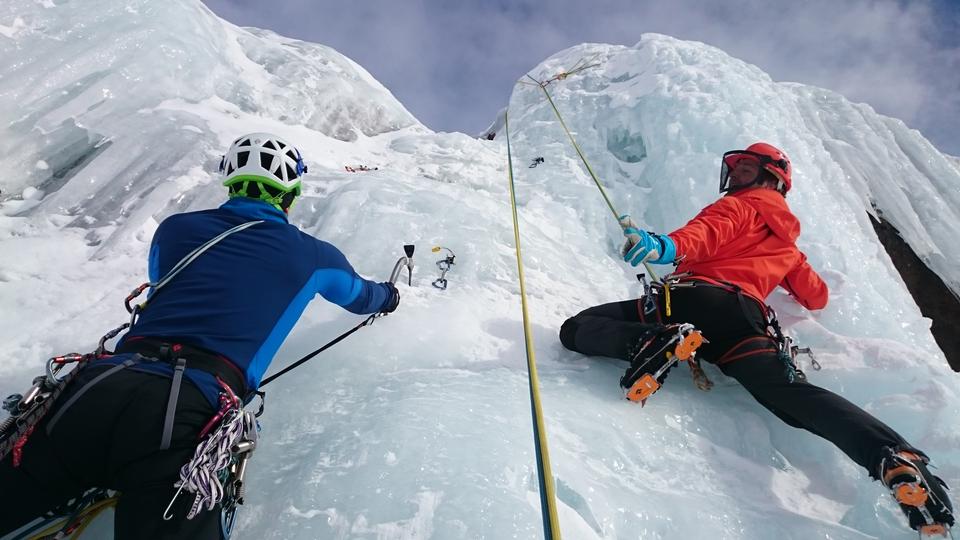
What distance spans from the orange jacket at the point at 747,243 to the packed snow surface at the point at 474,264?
0.61 metres

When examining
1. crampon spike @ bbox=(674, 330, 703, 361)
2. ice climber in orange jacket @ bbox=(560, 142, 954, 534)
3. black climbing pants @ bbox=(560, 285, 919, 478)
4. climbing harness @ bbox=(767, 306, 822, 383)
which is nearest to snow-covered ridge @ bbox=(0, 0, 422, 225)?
black climbing pants @ bbox=(560, 285, 919, 478)

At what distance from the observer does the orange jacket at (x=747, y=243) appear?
2762mm

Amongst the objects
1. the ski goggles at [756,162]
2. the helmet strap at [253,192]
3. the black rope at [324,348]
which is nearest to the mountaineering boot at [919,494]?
the ski goggles at [756,162]

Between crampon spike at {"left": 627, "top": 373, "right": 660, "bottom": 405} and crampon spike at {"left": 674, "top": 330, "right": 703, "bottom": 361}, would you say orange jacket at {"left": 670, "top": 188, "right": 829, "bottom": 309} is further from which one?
crampon spike at {"left": 627, "top": 373, "right": 660, "bottom": 405}

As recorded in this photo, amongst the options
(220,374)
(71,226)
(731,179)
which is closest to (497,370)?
(220,374)

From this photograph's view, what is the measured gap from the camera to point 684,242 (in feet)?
8.52

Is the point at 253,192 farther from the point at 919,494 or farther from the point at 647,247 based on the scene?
the point at 919,494

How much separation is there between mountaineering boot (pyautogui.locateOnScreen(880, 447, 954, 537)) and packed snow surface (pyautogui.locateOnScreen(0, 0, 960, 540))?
24 centimetres

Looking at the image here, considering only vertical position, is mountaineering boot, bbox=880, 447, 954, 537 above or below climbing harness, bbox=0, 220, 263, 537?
below


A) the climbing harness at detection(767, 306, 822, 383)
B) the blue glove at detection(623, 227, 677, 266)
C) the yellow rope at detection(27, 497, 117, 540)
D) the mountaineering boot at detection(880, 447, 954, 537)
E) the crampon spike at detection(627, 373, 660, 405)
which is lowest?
the mountaineering boot at detection(880, 447, 954, 537)

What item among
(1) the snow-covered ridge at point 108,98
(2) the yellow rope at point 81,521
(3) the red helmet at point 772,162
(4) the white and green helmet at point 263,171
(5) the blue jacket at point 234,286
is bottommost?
(2) the yellow rope at point 81,521

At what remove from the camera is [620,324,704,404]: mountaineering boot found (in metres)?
2.23

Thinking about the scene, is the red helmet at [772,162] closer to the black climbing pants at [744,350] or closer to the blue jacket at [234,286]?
the black climbing pants at [744,350]

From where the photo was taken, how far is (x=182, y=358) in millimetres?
1497
